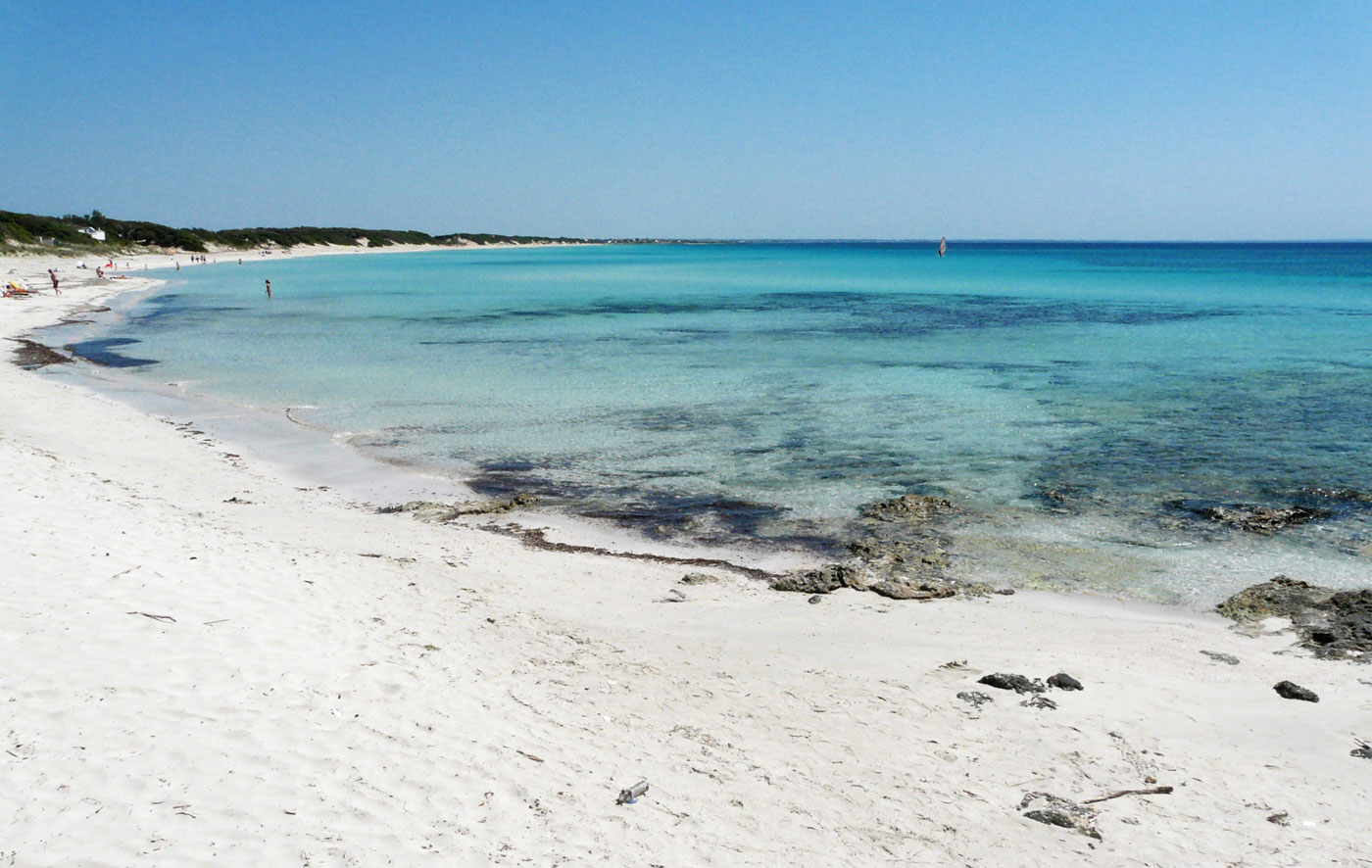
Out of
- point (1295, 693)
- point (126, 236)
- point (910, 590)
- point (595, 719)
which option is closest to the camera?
point (595, 719)

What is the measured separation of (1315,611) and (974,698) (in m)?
4.59

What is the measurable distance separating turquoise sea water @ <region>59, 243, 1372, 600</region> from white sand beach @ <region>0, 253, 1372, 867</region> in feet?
8.23

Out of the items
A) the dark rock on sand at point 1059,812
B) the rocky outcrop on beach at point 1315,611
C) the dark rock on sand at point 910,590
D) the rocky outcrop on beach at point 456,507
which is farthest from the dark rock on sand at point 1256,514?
the rocky outcrop on beach at point 456,507

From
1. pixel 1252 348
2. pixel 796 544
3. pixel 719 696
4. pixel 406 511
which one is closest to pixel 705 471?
pixel 796 544

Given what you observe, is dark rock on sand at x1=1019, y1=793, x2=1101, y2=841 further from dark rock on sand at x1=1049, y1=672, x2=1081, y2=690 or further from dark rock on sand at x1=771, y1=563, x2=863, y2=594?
dark rock on sand at x1=771, y1=563, x2=863, y2=594

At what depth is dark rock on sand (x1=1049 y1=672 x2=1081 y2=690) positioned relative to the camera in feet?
23.7

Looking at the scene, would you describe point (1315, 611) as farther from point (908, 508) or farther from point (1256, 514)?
point (908, 508)

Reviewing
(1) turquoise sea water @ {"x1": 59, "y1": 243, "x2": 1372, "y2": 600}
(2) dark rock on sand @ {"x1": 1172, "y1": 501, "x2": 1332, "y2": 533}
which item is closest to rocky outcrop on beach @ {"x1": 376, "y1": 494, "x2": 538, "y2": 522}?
(1) turquoise sea water @ {"x1": 59, "y1": 243, "x2": 1372, "y2": 600}

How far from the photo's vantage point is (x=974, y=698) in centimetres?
708

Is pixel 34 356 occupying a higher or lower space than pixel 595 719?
higher

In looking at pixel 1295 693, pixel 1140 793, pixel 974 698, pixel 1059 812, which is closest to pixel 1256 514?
pixel 1295 693

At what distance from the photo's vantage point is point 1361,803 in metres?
5.73

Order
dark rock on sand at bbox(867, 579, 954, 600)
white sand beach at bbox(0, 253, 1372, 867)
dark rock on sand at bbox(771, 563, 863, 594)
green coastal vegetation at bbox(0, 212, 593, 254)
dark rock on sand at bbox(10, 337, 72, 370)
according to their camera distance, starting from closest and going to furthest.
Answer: white sand beach at bbox(0, 253, 1372, 867), dark rock on sand at bbox(867, 579, 954, 600), dark rock on sand at bbox(771, 563, 863, 594), dark rock on sand at bbox(10, 337, 72, 370), green coastal vegetation at bbox(0, 212, 593, 254)

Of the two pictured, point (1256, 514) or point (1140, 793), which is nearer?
point (1140, 793)
